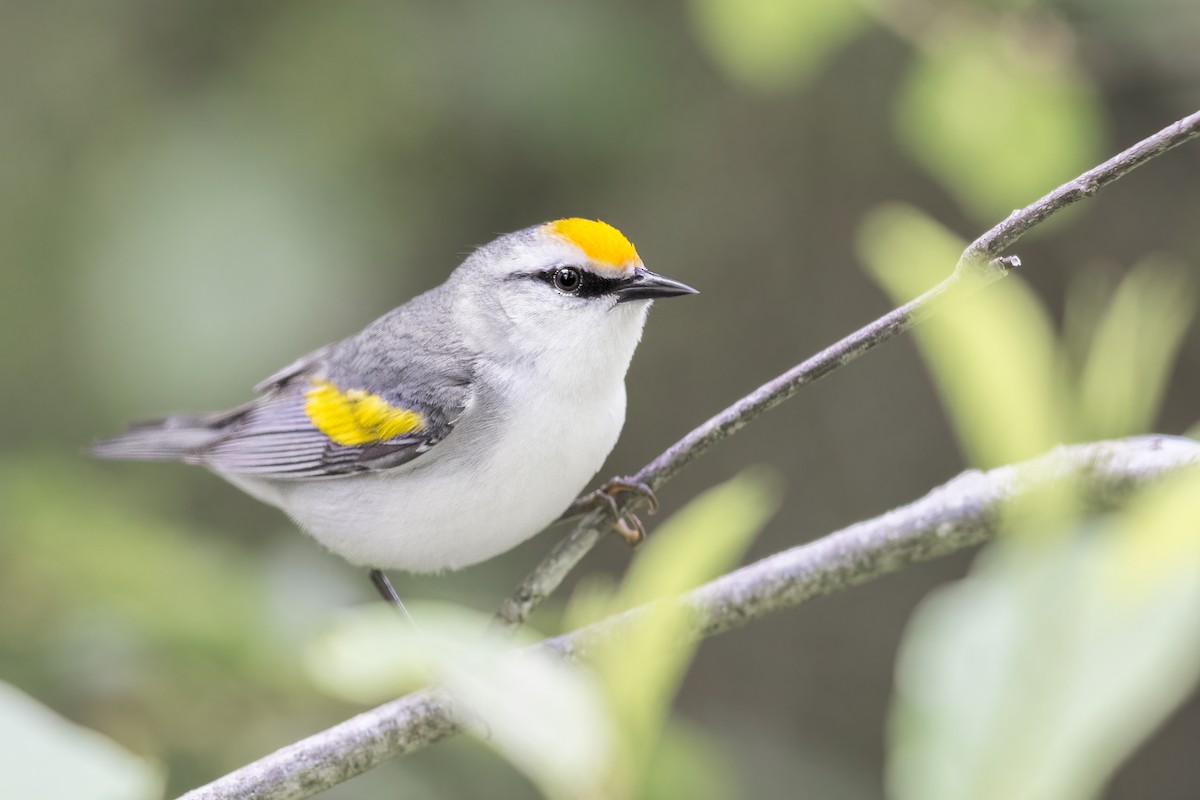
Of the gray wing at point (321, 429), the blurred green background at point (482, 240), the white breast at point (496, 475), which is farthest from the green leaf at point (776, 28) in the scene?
the gray wing at point (321, 429)

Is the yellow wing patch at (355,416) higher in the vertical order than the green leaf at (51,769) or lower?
higher

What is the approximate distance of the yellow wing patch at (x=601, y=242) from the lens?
85.2 inches

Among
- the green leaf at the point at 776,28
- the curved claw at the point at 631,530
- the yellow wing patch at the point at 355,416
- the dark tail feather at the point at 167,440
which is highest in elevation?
the green leaf at the point at 776,28

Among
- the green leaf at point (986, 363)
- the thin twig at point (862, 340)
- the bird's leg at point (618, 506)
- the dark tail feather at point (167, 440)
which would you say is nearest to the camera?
the green leaf at point (986, 363)

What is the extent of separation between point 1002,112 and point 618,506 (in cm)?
103

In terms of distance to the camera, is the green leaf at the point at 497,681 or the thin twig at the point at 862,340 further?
the thin twig at the point at 862,340

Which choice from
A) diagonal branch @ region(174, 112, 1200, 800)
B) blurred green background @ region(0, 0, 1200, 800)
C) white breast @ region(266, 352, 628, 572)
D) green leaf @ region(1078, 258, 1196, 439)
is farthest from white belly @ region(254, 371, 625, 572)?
green leaf @ region(1078, 258, 1196, 439)

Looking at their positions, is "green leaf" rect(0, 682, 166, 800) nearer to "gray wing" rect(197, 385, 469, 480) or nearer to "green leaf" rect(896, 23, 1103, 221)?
"gray wing" rect(197, 385, 469, 480)

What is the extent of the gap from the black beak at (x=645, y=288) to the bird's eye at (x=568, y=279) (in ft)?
0.33

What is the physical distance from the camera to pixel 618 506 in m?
1.95

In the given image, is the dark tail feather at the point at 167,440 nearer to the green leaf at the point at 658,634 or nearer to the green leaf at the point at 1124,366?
the green leaf at the point at 658,634

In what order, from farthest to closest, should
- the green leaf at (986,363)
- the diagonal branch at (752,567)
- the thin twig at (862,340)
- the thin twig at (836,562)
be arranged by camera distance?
the thin twig at (836,562)
the diagonal branch at (752,567)
the thin twig at (862,340)
the green leaf at (986,363)

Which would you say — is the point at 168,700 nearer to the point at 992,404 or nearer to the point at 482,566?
the point at 482,566

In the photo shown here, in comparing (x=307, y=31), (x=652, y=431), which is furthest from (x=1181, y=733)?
(x=307, y=31)
